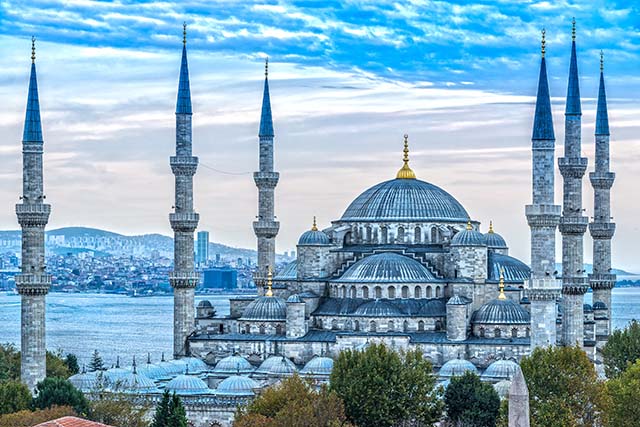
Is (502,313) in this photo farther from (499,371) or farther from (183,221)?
(183,221)

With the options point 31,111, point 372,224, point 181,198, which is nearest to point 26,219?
point 31,111

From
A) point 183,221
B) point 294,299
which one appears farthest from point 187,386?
point 183,221

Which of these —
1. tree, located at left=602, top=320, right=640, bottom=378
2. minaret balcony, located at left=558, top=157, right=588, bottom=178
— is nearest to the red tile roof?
tree, located at left=602, top=320, right=640, bottom=378

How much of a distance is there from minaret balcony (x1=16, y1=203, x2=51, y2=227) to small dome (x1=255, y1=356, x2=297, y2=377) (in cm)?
807

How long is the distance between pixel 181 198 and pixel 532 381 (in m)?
17.9

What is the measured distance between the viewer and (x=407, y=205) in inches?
2036

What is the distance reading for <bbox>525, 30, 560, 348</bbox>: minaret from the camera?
3953 cm

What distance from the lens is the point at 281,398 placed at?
1341 inches

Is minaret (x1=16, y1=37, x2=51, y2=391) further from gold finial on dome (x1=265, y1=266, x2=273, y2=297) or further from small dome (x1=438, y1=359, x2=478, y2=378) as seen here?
small dome (x1=438, y1=359, x2=478, y2=378)

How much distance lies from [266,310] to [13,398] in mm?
13256

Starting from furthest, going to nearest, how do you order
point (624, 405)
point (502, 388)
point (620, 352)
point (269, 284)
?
point (269, 284), point (620, 352), point (502, 388), point (624, 405)

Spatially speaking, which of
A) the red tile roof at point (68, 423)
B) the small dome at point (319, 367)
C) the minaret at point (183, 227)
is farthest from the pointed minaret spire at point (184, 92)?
the red tile roof at point (68, 423)

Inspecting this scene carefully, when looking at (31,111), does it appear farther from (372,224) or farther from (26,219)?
(372,224)

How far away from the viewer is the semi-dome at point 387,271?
47406 millimetres
